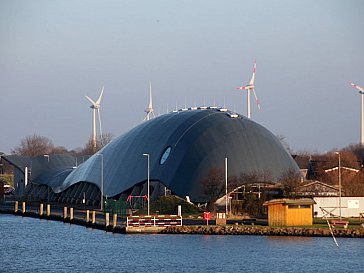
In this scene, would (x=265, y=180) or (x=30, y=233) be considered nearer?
(x=30, y=233)

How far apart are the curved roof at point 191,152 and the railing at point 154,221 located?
23944 millimetres

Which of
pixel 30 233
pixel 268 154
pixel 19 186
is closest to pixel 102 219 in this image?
pixel 30 233

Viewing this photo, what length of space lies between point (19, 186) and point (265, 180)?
8355 cm

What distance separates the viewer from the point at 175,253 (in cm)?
7431

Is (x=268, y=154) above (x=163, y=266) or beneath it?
above

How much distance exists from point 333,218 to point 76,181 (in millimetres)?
55592

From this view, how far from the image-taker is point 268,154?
126 m

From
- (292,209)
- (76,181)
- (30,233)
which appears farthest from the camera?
(76,181)

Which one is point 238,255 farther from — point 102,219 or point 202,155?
point 202,155

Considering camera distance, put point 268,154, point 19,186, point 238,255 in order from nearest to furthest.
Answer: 1. point 238,255
2. point 268,154
3. point 19,186

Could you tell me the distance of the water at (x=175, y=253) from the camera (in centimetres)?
6700

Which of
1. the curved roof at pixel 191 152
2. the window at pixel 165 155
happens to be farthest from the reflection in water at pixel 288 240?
the window at pixel 165 155

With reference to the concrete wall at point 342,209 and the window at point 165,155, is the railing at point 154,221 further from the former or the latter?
the window at point 165,155

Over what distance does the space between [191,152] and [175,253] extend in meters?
48.2
